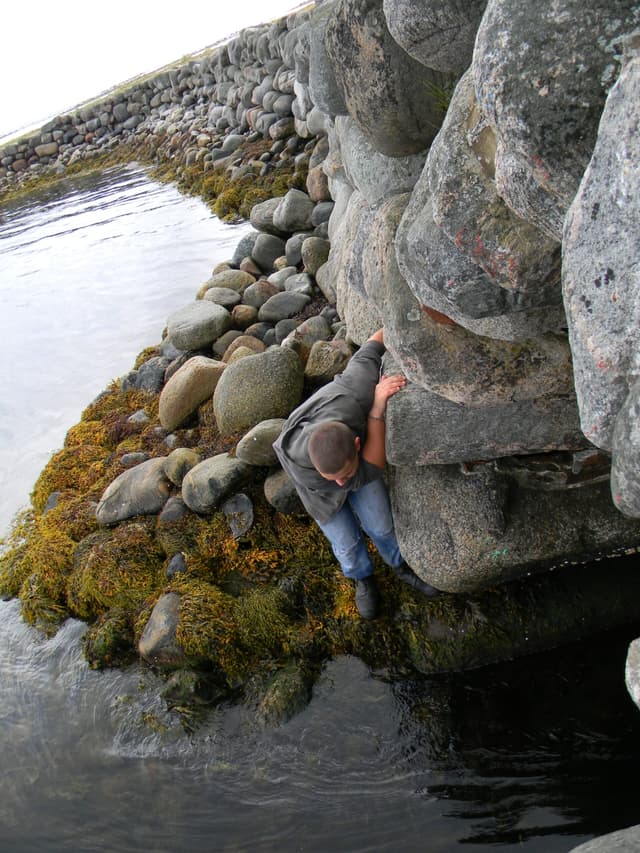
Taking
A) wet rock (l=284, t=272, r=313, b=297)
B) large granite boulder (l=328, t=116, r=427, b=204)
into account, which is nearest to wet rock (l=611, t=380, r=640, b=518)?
large granite boulder (l=328, t=116, r=427, b=204)

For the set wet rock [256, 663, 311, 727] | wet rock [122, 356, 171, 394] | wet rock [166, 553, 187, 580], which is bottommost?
wet rock [256, 663, 311, 727]

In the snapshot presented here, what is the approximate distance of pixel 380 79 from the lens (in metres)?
4.03

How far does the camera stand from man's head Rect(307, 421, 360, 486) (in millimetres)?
4285

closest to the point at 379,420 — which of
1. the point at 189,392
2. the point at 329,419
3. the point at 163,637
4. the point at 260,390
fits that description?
the point at 329,419

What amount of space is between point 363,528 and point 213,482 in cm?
168

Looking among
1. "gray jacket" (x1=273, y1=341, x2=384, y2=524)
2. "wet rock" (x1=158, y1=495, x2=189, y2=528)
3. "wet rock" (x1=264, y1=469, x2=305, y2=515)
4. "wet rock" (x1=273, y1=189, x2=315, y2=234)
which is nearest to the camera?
"gray jacket" (x1=273, y1=341, x2=384, y2=524)

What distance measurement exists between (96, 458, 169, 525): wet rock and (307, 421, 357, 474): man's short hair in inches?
111

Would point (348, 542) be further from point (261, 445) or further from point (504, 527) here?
point (261, 445)

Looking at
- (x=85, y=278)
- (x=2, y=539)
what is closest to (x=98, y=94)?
(x=85, y=278)

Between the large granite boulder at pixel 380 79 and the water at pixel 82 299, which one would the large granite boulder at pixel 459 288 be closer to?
the large granite boulder at pixel 380 79

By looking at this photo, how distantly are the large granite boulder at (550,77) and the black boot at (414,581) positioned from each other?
317cm

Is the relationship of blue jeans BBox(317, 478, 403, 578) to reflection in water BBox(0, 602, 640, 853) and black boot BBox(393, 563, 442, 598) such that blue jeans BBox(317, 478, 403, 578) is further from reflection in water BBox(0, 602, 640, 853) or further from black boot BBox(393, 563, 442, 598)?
reflection in water BBox(0, 602, 640, 853)

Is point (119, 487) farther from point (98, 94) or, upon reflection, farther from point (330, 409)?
point (98, 94)

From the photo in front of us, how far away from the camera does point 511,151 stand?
2273 millimetres
